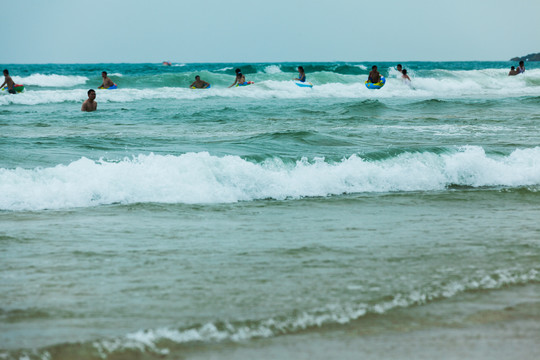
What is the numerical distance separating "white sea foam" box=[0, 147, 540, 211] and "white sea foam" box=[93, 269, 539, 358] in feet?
12.3

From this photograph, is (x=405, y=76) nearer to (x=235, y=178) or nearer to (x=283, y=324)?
(x=235, y=178)

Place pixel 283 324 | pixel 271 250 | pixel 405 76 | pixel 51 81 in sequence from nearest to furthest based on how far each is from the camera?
pixel 283 324 < pixel 271 250 < pixel 405 76 < pixel 51 81

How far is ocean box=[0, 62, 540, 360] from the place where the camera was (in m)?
3.40

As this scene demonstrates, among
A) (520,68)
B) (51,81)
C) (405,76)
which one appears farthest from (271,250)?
(51,81)

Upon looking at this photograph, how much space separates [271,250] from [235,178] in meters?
3.14

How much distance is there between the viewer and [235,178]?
8.12 m

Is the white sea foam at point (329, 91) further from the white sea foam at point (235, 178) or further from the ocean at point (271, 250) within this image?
the white sea foam at point (235, 178)

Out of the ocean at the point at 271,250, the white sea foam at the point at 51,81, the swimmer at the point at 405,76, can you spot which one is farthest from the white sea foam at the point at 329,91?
Result: the ocean at the point at 271,250

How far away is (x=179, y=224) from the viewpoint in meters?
6.05

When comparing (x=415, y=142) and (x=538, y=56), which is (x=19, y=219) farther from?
(x=538, y=56)

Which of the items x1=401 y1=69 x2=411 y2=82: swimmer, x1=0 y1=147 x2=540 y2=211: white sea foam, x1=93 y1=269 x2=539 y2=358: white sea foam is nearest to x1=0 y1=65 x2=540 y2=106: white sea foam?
x1=401 y1=69 x2=411 y2=82: swimmer

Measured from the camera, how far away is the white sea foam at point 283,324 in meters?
3.30

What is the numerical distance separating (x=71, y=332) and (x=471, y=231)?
143 inches

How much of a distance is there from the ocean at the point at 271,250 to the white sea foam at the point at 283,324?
11 millimetres
